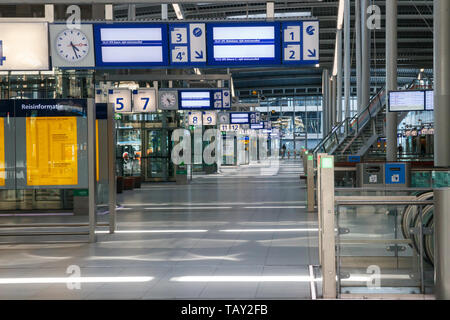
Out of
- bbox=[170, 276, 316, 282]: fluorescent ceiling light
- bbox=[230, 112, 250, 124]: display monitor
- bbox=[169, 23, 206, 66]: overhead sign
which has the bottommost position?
bbox=[170, 276, 316, 282]: fluorescent ceiling light

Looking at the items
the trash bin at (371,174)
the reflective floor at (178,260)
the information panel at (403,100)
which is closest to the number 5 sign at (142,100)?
the information panel at (403,100)

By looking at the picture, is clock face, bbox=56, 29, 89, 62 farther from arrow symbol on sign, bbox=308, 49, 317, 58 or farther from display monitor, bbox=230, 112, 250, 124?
display monitor, bbox=230, 112, 250, 124

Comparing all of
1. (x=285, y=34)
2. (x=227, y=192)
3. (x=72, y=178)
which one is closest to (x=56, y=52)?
(x=72, y=178)

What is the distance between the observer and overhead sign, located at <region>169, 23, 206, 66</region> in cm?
1413

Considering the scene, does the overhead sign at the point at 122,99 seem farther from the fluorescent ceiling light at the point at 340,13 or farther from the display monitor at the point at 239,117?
the fluorescent ceiling light at the point at 340,13

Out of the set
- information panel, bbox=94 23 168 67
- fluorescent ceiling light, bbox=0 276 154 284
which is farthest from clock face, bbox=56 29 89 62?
fluorescent ceiling light, bbox=0 276 154 284

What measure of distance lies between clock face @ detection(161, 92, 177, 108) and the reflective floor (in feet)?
35.3

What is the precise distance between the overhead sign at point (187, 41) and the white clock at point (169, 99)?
1216 centimetres

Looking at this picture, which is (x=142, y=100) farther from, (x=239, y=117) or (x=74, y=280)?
(x=239, y=117)

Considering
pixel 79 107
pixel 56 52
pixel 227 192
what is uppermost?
pixel 56 52

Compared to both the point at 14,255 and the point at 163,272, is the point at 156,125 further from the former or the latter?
the point at 163,272
